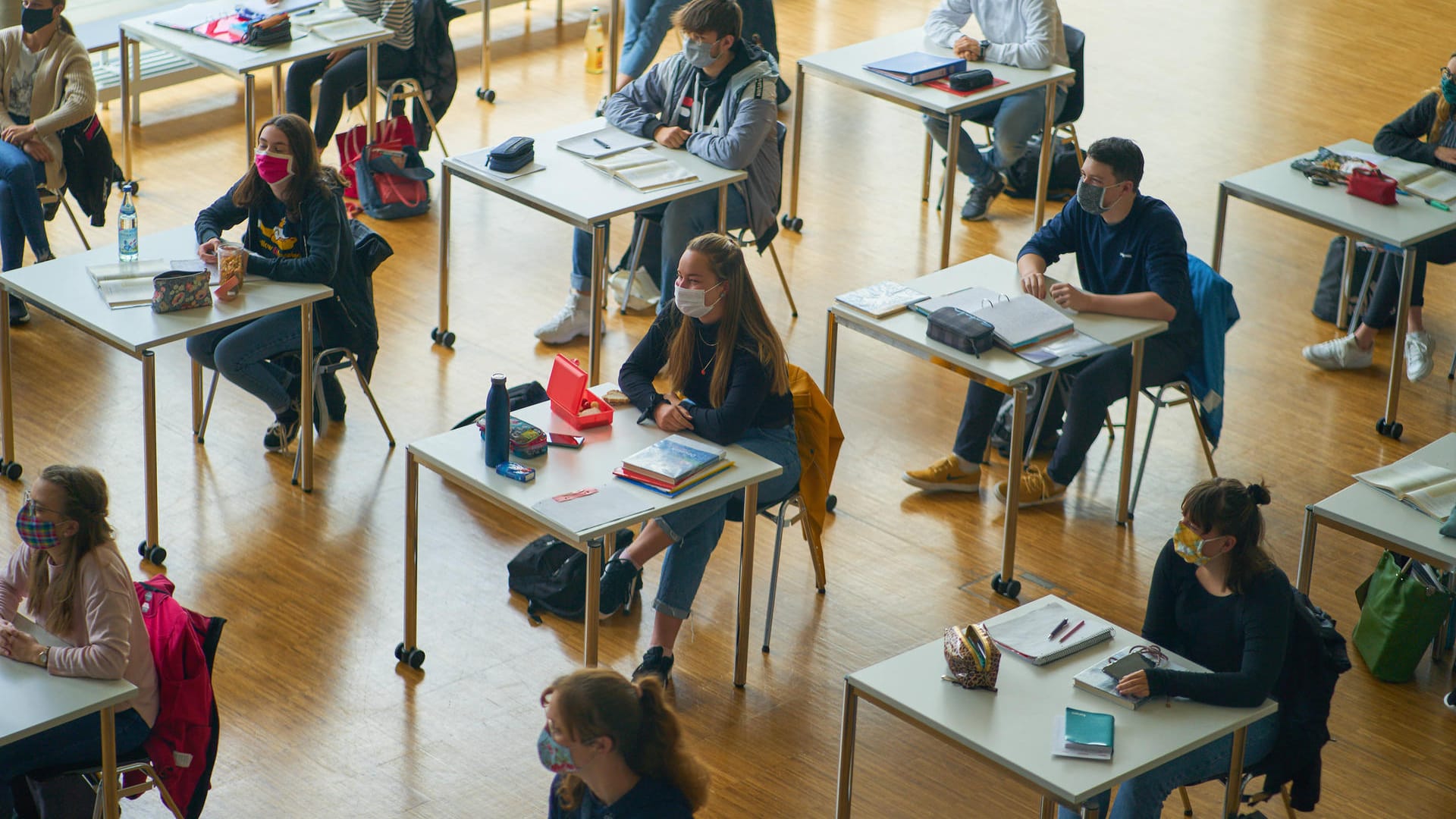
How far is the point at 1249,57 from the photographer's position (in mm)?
10273

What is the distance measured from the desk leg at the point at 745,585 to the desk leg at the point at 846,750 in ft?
A: 2.93

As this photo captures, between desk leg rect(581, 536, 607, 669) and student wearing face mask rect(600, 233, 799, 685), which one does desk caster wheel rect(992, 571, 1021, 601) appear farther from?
desk leg rect(581, 536, 607, 669)

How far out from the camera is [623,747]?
304 centimetres

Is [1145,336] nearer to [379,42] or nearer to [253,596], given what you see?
[253,596]

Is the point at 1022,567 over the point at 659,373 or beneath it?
beneath

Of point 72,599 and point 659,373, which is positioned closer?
point 72,599

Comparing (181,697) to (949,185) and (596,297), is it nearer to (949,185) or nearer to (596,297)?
(596,297)

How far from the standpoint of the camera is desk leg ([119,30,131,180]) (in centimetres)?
770

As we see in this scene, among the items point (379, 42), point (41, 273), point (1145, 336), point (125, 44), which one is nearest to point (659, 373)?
point (1145, 336)

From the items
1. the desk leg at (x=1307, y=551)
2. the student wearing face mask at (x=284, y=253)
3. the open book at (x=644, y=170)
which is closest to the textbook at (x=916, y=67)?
the open book at (x=644, y=170)

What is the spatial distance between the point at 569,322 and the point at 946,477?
166 centimetres

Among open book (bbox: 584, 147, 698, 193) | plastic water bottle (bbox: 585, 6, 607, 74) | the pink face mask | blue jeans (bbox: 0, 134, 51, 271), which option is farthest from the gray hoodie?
plastic water bottle (bbox: 585, 6, 607, 74)

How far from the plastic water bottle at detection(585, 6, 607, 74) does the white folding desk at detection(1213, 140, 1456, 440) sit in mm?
4109

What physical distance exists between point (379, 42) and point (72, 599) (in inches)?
A: 179
